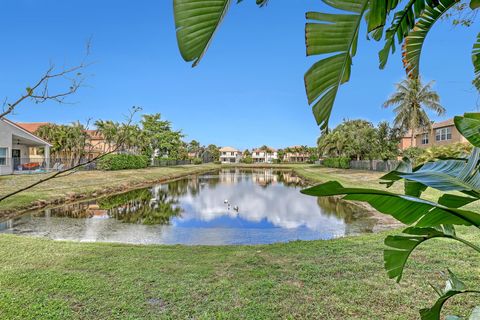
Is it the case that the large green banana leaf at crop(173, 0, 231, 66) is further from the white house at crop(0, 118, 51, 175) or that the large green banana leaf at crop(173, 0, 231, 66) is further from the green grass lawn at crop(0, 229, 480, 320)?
the white house at crop(0, 118, 51, 175)

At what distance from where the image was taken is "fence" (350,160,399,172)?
91.2ft

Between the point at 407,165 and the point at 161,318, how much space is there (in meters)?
2.55

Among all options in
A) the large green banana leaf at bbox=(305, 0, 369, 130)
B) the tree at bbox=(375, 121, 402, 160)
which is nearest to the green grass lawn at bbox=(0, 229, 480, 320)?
the large green banana leaf at bbox=(305, 0, 369, 130)

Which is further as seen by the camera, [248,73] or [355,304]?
[248,73]

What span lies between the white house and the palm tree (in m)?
30.6

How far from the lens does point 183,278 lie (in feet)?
12.4

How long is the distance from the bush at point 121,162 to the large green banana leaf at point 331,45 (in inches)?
1093

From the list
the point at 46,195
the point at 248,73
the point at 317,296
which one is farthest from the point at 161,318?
the point at 46,195

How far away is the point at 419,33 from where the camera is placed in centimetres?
196

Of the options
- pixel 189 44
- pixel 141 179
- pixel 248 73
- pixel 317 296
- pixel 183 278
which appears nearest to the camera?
pixel 189 44

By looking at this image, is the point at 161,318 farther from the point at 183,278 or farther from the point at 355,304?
the point at 355,304

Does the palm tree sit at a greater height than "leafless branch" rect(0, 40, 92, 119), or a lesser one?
greater

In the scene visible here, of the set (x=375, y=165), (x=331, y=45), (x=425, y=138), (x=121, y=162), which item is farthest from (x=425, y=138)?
(x=331, y=45)

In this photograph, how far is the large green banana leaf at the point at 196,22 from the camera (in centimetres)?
84
